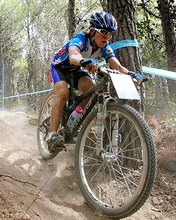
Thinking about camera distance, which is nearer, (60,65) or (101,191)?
(101,191)

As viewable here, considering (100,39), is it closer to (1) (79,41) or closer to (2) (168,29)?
(1) (79,41)

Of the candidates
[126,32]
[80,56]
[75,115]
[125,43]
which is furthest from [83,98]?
[126,32]

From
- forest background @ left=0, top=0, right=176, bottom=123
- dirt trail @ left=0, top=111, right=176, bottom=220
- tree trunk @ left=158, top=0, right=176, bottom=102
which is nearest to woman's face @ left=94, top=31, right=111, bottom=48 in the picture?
dirt trail @ left=0, top=111, right=176, bottom=220

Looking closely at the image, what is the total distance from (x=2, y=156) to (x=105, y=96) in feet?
6.22

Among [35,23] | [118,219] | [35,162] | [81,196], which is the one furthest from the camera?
[35,23]

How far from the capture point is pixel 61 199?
2615 mm

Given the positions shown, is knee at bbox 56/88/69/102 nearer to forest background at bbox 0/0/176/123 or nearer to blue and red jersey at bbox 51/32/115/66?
blue and red jersey at bbox 51/32/115/66

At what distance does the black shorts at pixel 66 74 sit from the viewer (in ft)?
10.3

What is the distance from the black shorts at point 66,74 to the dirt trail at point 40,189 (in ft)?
4.29

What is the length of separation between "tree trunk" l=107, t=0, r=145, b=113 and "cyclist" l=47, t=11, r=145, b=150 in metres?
0.32

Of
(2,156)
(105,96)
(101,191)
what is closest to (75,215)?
(101,191)

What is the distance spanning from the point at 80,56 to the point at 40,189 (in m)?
1.66

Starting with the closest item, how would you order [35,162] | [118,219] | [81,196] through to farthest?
[118,219] → [81,196] → [35,162]

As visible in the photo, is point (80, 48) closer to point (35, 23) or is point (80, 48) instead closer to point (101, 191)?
point (101, 191)
